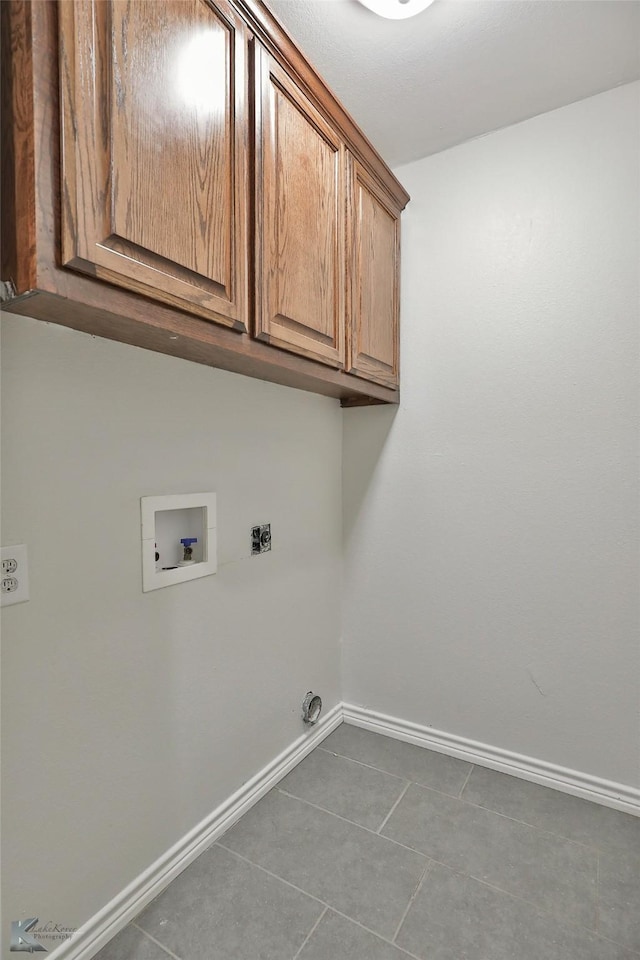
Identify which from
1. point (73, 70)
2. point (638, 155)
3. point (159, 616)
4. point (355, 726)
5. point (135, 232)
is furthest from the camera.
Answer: point (355, 726)

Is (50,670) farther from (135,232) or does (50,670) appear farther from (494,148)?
(494,148)

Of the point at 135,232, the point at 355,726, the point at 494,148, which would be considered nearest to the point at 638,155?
the point at 494,148

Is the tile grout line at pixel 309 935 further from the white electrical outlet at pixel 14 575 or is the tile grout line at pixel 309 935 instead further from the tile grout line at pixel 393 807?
the white electrical outlet at pixel 14 575

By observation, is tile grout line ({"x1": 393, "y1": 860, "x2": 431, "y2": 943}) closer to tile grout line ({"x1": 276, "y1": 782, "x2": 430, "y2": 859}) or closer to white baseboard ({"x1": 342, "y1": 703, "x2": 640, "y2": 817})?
tile grout line ({"x1": 276, "y1": 782, "x2": 430, "y2": 859})

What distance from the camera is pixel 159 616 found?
1288 millimetres

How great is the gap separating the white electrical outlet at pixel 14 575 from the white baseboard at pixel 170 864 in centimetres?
80

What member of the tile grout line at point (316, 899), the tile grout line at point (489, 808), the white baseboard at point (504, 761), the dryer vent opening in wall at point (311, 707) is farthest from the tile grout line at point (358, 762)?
the tile grout line at point (316, 899)

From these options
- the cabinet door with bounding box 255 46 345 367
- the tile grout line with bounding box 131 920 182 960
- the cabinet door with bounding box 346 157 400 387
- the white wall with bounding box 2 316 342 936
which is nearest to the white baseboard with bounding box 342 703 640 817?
the white wall with bounding box 2 316 342 936

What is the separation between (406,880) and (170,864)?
65cm

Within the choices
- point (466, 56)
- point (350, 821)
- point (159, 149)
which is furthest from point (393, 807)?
point (466, 56)

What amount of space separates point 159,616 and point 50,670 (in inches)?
11.8

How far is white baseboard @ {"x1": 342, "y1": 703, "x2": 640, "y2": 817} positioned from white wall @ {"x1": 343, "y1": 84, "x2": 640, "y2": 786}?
35mm
